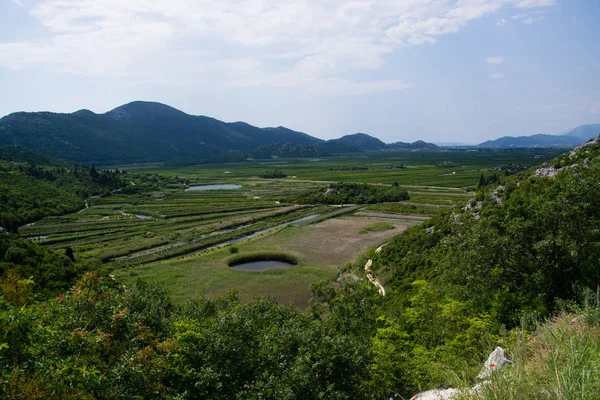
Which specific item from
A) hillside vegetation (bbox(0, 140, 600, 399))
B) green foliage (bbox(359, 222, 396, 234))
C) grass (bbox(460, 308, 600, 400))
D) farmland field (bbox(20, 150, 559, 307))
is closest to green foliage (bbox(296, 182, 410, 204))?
farmland field (bbox(20, 150, 559, 307))

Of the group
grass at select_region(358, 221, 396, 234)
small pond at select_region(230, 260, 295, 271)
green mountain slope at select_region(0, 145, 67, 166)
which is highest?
green mountain slope at select_region(0, 145, 67, 166)

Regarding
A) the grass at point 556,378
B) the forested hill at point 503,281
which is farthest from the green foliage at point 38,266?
the grass at point 556,378

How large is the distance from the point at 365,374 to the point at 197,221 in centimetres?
7582

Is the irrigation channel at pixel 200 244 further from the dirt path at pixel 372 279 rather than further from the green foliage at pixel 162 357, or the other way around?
the green foliage at pixel 162 357

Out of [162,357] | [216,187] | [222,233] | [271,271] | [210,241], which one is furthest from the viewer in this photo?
[216,187]

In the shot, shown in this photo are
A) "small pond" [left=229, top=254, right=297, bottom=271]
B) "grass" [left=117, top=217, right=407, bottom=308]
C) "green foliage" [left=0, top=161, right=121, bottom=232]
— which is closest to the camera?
"grass" [left=117, top=217, right=407, bottom=308]

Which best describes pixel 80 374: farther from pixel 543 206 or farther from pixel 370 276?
pixel 370 276

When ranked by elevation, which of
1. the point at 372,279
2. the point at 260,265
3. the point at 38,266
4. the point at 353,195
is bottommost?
the point at 260,265

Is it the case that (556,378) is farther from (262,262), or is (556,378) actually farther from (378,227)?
(378,227)

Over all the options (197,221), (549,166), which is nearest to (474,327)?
(549,166)

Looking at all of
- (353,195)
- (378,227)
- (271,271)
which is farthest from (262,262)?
(353,195)

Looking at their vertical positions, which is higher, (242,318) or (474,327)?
(242,318)

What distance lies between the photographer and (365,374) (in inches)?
597

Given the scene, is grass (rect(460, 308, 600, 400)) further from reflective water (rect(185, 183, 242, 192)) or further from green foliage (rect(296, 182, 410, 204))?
reflective water (rect(185, 183, 242, 192))
